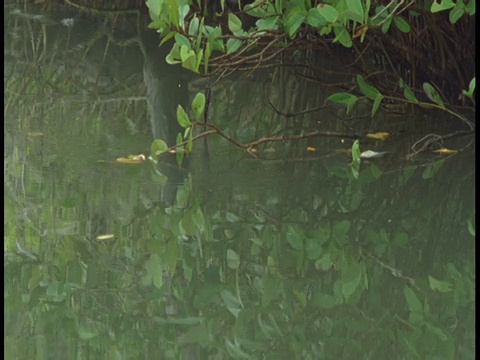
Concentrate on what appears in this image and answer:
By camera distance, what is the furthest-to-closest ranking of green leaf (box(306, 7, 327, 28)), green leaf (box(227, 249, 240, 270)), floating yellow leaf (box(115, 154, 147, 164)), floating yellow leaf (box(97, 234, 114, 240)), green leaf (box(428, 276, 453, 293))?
floating yellow leaf (box(115, 154, 147, 164)) < green leaf (box(306, 7, 327, 28)) < floating yellow leaf (box(97, 234, 114, 240)) < green leaf (box(227, 249, 240, 270)) < green leaf (box(428, 276, 453, 293))

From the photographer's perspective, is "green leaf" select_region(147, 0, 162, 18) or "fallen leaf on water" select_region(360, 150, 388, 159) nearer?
"green leaf" select_region(147, 0, 162, 18)

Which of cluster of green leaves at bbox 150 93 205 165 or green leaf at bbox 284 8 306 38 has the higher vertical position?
green leaf at bbox 284 8 306 38

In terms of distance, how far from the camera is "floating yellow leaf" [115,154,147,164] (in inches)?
133

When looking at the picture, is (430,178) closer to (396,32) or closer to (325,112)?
(325,112)

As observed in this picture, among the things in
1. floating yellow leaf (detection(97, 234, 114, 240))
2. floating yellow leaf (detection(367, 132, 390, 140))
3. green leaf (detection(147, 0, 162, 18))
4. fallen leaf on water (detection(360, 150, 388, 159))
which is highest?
green leaf (detection(147, 0, 162, 18))

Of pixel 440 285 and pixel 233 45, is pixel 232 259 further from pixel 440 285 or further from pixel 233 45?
pixel 233 45

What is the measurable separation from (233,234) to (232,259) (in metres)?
0.17

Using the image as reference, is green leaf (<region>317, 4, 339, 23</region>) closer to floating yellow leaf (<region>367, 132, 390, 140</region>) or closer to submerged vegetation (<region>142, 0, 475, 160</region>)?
submerged vegetation (<region>142, 0, 475, 160</region>)

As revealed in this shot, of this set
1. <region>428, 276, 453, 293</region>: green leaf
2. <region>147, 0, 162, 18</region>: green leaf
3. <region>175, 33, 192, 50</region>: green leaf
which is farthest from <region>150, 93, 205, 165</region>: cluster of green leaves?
<region>428, 276, 453, 293</region>: green leaf

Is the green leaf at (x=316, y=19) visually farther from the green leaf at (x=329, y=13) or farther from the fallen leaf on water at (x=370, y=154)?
the fallen leaf on water at (x=370, y=154)

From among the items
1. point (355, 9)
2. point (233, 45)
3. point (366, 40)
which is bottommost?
point (366, 40)

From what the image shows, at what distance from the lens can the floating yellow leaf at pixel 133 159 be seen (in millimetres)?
3377

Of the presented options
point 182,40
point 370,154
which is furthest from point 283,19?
point 370,154

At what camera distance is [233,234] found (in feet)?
8.84
